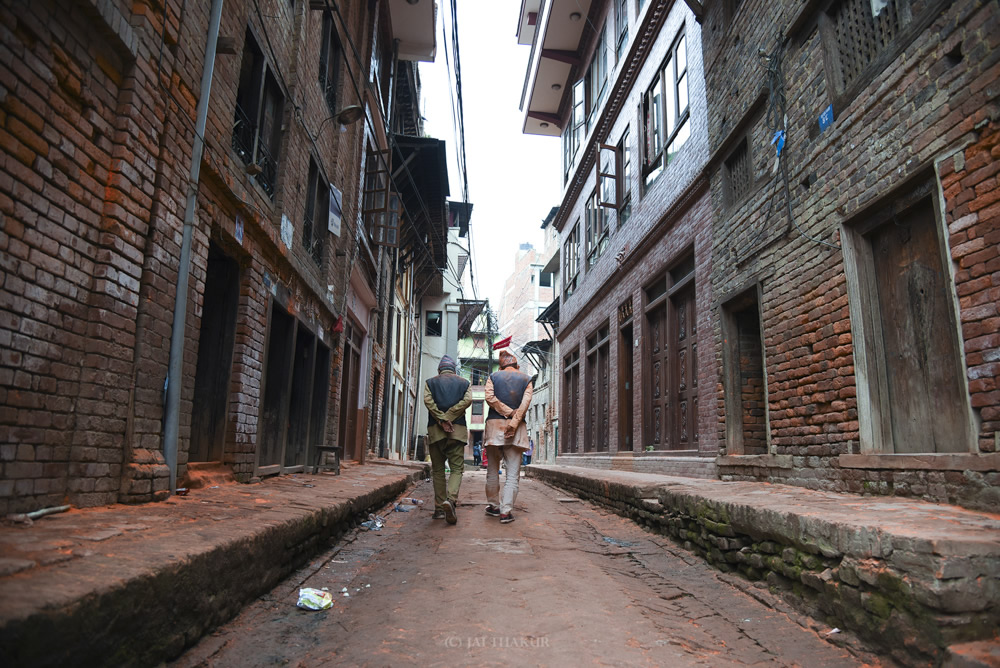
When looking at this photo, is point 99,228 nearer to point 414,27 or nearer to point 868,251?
point 868,251

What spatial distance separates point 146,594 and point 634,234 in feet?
40.1

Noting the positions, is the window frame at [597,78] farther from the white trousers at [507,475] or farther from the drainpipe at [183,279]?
the drainpipe at [183,279]

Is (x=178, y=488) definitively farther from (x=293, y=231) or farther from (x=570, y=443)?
(x=570, y=443)

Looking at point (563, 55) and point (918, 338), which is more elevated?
point (563, 55)

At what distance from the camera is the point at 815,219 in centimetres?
633

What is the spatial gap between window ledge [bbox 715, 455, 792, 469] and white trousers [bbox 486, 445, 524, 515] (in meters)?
2.67

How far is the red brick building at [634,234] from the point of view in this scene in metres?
10.2

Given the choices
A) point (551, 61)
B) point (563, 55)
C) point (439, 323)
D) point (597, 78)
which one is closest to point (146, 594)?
point (597, 78)

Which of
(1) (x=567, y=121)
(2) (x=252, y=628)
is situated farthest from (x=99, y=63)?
(1) (x=567, y=121)

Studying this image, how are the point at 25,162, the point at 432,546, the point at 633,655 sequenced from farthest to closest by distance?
1. the point at 432,546
2. the point at 25,162
3. the point at 633,655

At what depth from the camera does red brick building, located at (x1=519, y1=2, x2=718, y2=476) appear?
10234 millimetres

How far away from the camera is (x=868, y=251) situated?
5680 mm

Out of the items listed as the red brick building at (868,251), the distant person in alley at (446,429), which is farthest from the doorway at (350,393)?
the red brick building at (868,251)

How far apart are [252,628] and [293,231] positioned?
592cm
